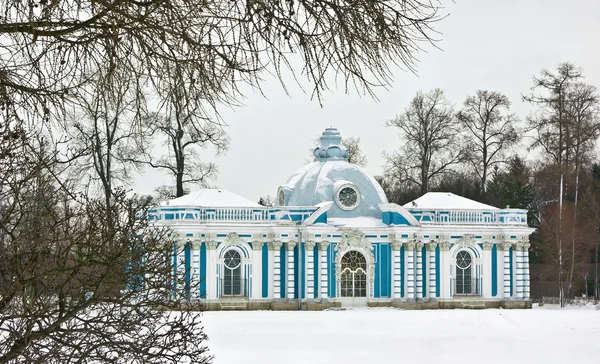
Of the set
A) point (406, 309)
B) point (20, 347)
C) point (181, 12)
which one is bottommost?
point (406, 309)

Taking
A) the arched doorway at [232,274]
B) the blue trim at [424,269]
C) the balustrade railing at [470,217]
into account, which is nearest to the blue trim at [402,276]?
the blue trim at [424,269]

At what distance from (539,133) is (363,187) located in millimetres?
8221

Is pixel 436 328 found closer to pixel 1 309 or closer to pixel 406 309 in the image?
pixel 406 309

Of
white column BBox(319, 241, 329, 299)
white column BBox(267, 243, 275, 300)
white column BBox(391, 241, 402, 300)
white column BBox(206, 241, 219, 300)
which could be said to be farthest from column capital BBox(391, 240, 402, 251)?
white column BBox(206, 241, 219, 300)

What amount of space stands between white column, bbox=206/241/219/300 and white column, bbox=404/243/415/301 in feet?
20.0

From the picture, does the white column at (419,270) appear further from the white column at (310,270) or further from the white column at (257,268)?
the white column at (257,268)

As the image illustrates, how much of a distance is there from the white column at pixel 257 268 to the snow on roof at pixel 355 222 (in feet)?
8.00

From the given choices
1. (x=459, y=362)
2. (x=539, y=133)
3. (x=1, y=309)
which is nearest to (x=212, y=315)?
(x=459, y=362)

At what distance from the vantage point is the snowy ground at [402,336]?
→ 19625 millimetres

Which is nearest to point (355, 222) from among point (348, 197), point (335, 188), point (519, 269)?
point (348, 197)

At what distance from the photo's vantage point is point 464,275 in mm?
36125

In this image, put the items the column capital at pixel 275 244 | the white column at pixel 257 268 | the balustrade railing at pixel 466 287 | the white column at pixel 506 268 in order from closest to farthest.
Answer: the white column at pixel 257 268, the column capital at pixel 275 244, the balustrade railing at pixel 466 287, the white column at pixel 506 268

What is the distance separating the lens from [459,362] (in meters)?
19.0

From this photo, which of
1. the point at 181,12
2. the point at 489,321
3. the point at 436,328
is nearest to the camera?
the point at 181,12
